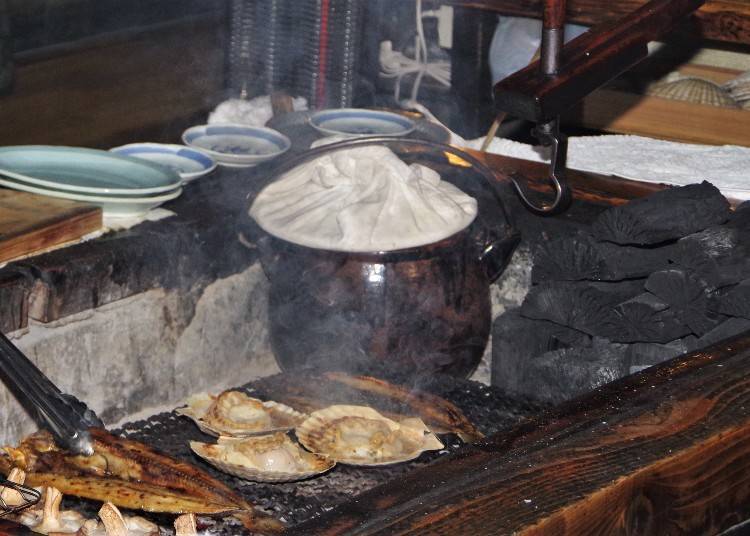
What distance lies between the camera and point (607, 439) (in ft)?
7.23

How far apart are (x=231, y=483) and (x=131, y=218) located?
154cm

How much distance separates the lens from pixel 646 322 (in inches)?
146

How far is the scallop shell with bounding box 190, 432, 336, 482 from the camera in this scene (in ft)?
9.36

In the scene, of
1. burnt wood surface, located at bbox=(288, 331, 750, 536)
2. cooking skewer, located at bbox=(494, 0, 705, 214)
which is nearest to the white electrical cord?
cooking skewer, located at bbox=(494, 0, 705, 214)

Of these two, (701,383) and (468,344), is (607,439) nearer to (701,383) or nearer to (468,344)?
(701,383)

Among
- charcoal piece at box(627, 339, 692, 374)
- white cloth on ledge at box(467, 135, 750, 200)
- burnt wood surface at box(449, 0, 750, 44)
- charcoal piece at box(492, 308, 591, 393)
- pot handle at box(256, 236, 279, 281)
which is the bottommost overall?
charcoal piece at box(492, 308, 591, 393)

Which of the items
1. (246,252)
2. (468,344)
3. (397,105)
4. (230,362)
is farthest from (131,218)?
(397,105)

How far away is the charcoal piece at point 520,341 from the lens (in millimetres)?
4008

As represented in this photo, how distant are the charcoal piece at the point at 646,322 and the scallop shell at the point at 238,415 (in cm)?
126

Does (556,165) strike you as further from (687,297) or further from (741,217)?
(741,217)

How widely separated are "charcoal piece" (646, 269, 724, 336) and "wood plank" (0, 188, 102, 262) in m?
2.14

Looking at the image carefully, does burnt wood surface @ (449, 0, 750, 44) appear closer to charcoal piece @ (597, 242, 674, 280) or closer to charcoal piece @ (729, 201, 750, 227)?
charcoal piece @ (729, 201, 750, 227)

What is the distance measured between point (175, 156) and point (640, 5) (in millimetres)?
2392

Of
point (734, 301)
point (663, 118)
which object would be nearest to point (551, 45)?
point (734, 301)
